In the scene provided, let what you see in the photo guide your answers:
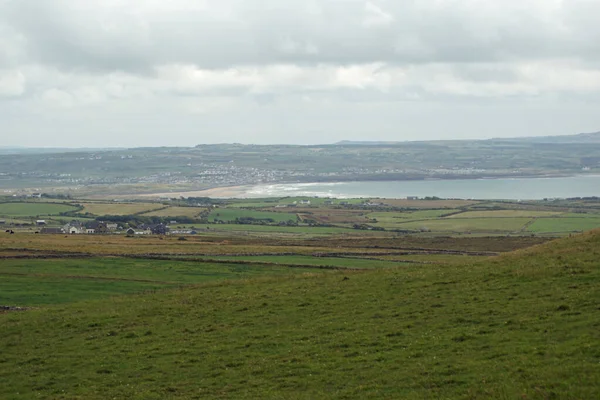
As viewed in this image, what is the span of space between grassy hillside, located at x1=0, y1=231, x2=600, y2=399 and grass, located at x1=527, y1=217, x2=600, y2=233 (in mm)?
73881

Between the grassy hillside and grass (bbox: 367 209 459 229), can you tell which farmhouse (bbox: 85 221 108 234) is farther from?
the grassy hillside

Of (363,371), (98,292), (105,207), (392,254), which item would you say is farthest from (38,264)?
(105,207)

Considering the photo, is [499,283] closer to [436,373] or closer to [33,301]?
[436,373]

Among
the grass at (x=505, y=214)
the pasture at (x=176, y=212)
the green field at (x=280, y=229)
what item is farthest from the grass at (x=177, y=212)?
the grass at (x=505, y=214)

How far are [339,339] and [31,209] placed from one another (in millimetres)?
137977

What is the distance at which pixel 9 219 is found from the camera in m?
133

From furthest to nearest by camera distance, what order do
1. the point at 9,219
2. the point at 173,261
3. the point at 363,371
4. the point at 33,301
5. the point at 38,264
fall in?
the point at 9,219 → the point at 173,261 → the point at 38,264 → the point at 33,301 → the point at 363,371

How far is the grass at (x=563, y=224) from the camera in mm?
105575

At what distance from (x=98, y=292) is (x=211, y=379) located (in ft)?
67.0

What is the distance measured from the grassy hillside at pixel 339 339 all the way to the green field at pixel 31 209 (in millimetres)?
115399

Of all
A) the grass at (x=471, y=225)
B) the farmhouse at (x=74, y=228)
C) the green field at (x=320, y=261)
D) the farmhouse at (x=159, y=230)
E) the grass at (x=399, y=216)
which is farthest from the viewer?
the grass at (x=399, y=216)

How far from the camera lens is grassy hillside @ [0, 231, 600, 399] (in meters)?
17.9

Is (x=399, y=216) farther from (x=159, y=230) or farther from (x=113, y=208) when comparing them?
(x=113, y=208)

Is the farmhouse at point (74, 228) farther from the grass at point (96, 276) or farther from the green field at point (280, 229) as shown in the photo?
the grass at point (96, 276)
